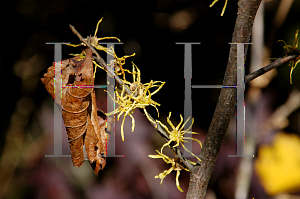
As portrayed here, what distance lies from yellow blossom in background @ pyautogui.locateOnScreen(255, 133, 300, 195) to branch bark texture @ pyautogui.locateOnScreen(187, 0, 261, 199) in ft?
1.98

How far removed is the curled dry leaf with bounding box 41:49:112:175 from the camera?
33 cm

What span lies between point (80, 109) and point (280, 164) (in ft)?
2.82

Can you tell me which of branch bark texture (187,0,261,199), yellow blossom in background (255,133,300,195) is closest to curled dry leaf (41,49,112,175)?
branch bark texture (187,0,261,199)

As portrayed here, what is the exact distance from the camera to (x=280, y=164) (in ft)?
2.86

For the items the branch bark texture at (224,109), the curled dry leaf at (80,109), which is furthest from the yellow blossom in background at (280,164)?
the curled dry leaf at (80,109)

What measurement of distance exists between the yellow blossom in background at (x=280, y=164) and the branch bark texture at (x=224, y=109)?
60 centimetres

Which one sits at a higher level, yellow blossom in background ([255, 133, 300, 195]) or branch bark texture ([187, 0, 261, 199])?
branch bark texture ([187, 0, 261, 199])

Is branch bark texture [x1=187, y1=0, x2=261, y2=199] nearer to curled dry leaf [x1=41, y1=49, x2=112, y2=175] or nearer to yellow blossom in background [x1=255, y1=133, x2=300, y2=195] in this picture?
curled dry leaf [x1=41, y1=49, x2=112, y2=175]

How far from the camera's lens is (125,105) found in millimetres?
351

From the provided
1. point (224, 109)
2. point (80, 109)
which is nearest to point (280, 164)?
point (224, 109)

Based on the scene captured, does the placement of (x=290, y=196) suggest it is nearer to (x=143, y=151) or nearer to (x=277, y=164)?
(x=277, y=164)

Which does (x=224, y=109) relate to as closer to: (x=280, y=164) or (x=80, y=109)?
(x=80, y=109)

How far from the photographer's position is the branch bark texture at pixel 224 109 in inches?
13.1

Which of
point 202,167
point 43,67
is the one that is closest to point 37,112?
point 43,67
